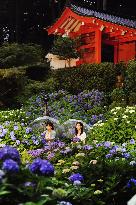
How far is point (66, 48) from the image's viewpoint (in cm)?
2392

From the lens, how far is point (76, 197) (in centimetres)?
527

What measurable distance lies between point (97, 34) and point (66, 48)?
160cm

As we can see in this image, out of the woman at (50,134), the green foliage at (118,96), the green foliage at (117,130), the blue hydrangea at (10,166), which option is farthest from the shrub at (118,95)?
the blue hydrangea at (10,166)

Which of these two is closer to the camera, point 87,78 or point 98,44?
point 87,78

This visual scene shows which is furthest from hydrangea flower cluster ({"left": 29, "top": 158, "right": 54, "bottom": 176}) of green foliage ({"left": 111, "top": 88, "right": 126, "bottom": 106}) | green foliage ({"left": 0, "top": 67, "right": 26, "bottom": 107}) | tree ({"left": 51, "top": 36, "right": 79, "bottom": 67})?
tree ({"left": 51, "top": 36, "right": 79, "bottom": 67})

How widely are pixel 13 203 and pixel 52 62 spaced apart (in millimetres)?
23614

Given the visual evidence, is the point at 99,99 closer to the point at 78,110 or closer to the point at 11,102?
the point at 78,110

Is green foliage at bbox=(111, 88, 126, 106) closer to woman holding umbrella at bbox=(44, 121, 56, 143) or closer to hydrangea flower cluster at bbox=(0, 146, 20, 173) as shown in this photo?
woman holding umbrella at bbox=(44, 121, 56, 143)

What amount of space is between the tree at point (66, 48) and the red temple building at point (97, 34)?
0.52 m

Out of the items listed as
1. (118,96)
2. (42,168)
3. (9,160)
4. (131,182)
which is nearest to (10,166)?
(9,160)

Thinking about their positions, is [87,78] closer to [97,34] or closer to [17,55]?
[97,34]

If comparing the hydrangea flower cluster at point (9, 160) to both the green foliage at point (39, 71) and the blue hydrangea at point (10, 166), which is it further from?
the green foliage at point (39, 71)

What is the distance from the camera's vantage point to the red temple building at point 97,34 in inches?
906

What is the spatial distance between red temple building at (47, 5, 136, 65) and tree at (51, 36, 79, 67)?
517 millimetres
